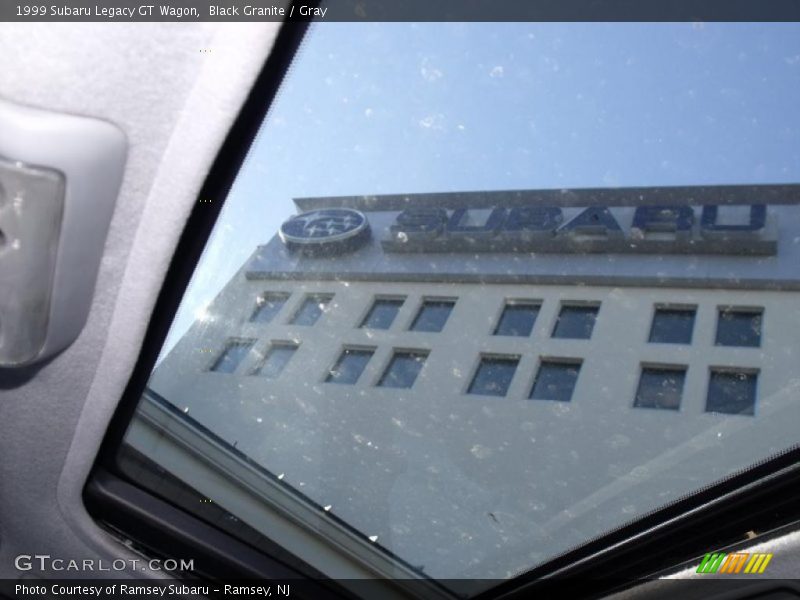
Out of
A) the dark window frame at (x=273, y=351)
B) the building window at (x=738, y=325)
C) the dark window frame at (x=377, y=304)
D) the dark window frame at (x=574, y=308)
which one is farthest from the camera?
the building window at (x=738, y=325)

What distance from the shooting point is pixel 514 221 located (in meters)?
3.12

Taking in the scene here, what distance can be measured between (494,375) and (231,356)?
1.24m

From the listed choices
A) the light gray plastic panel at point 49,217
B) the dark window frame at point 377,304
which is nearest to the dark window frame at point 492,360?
the dark window frame at point 377,304

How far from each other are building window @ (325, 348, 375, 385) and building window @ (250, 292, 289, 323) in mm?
339

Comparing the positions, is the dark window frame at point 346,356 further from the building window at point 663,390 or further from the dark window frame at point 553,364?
the building window at point 663,390

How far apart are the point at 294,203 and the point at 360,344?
96 cm

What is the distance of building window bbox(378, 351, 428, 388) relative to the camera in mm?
3199

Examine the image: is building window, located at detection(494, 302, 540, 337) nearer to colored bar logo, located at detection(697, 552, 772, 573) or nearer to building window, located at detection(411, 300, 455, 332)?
building window, located at detection(411, 300, 455, 332)

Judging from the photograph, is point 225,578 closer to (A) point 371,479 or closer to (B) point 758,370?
(A) point 371,479

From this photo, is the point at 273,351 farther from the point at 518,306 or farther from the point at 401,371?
the point at 518,306

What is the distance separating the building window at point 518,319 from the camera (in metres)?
3.46

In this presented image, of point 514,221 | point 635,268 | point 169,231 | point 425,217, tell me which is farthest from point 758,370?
point 169,231

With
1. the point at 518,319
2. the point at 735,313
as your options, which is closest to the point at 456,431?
the point at 518,319

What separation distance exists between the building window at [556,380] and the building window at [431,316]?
17.0 inches
